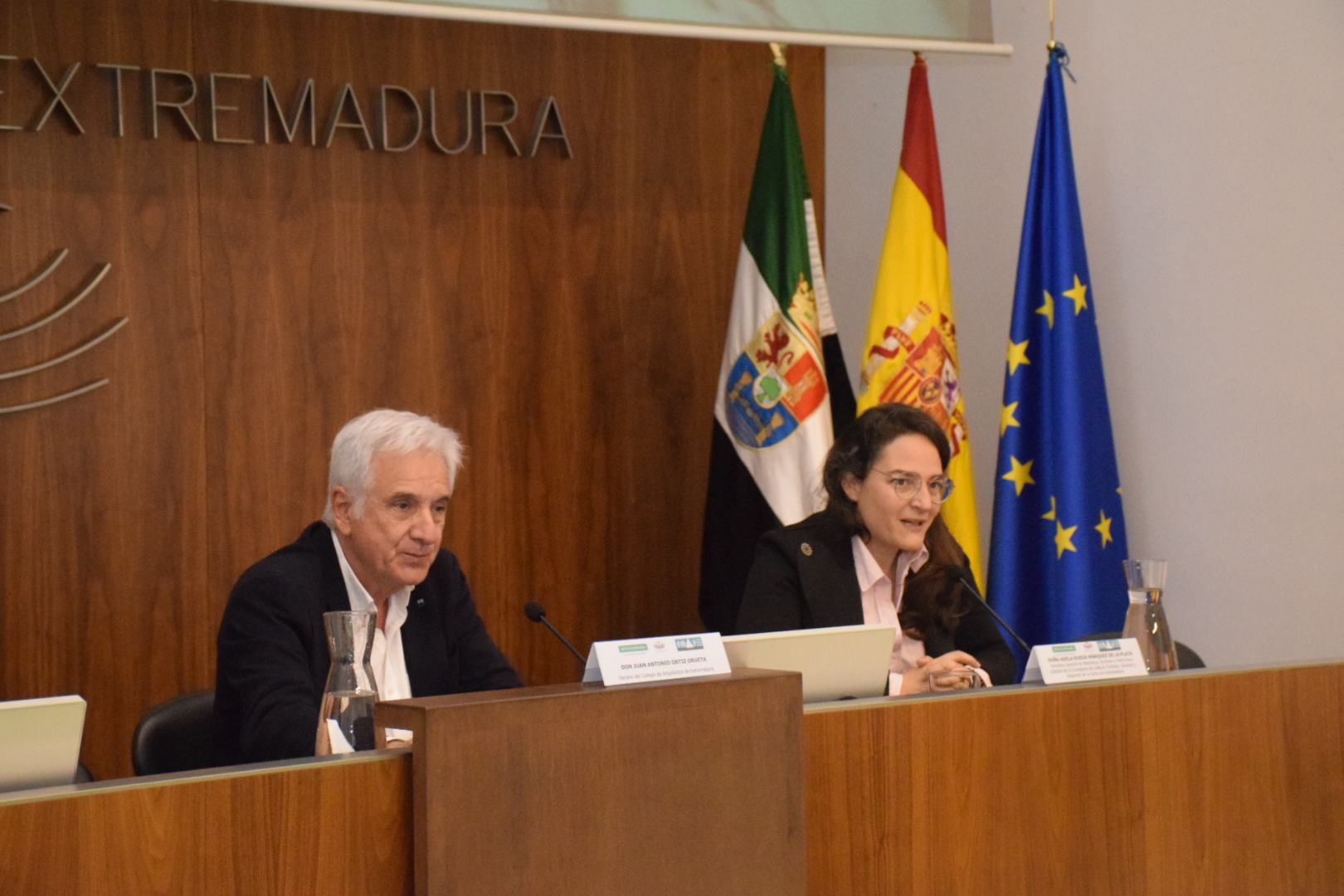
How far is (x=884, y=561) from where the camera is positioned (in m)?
2.75

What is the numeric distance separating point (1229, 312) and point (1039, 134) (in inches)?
25.4

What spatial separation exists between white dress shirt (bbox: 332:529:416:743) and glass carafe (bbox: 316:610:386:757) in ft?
Result: 2.31

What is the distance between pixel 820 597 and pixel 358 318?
63.1 inches

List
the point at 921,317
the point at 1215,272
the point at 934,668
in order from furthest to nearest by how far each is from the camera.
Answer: the point at 921,317 < the point at 1215,272 < the point at 934,668

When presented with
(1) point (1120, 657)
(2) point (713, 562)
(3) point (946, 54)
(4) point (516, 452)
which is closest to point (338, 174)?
(4) point (516, 452)

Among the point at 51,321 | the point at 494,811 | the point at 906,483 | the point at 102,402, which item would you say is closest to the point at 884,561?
the point at 906,483

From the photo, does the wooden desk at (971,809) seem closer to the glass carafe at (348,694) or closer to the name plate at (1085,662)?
the name plate at (1085,662)

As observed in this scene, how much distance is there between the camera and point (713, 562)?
376cm

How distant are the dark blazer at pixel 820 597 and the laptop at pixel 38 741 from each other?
4.82ft

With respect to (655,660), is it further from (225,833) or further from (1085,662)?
(1085,662)

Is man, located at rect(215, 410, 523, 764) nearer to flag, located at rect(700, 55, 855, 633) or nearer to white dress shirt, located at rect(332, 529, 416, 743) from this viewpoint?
white dress shirt, located at rect(332, 529, 416, 743)

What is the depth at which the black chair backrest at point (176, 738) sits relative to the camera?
7.58 ft

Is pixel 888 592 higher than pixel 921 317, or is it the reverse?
pixel 921 317

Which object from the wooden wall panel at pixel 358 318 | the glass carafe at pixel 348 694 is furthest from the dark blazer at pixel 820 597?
the wooden wall panel at pixel 358 318
